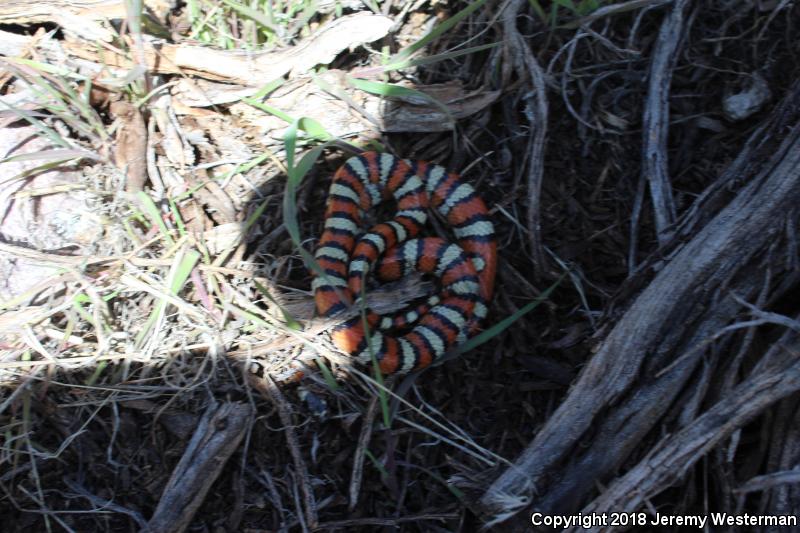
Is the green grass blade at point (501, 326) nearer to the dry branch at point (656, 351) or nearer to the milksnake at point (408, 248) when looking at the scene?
the milksnake at point (408, 248)

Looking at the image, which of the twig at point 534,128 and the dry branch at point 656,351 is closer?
the dry branch at point 656,351

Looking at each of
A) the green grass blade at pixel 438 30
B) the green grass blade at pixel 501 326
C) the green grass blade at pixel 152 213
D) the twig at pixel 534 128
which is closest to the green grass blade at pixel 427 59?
the green grass blade at pixel 438 30

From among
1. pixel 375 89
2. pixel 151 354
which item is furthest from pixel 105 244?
pixel 375 89

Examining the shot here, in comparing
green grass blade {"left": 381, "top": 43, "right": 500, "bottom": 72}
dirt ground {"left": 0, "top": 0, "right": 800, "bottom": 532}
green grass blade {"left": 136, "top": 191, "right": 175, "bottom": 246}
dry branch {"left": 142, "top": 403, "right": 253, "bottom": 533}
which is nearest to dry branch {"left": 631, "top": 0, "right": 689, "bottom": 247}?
dirt ground {"left": 0, "top": 0, "right": 800, "bottom": 532}

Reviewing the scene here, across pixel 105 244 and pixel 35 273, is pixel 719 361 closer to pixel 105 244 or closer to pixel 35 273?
pixel 105 244

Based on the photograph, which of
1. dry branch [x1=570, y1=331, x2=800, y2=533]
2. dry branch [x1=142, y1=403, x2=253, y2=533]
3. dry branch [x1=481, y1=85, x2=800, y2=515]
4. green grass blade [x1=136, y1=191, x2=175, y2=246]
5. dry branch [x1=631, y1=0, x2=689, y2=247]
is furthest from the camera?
green grass blade [x1=136, y1=191, x2=175, y2=246]

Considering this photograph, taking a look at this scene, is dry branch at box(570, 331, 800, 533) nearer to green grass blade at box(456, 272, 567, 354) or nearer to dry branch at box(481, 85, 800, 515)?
dry branch at box(481, 85, 800, 515)

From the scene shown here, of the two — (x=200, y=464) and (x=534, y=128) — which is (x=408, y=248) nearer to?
(x=534, y=128)

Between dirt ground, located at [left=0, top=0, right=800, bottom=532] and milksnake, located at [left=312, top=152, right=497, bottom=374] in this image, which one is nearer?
dirt ground, located at [left=0, top=0, right=800, bottom=532]
